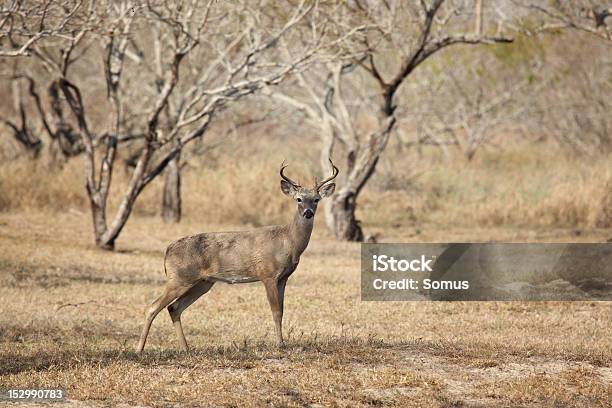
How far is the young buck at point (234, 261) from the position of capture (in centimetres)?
964

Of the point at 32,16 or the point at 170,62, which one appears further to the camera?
the point at 170,62

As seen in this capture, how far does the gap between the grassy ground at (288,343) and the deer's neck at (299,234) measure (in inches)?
34.6

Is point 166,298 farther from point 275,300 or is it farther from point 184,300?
point 275,300

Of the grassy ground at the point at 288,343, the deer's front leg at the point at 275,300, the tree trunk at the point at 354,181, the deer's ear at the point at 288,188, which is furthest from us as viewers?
the tree trunk at the point at 354,181

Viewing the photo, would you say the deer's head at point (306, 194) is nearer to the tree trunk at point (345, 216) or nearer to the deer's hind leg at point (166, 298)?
the deer's hind leg at point (166, 298)

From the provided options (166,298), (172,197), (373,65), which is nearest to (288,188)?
(166,298)

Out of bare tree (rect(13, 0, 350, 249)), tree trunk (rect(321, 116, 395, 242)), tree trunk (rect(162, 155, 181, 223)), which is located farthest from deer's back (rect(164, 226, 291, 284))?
tree trunk (rect(162, 155, 181, 223))

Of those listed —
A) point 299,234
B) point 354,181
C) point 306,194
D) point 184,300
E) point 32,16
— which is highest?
point 32,16

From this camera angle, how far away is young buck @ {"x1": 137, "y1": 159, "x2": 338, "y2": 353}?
9.64 m

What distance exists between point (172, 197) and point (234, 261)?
44.5ft

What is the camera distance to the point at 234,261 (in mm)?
9711

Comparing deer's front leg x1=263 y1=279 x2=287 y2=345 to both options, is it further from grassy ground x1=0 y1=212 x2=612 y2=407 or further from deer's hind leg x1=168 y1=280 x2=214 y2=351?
deer's hind leg x1=168 y1=280 x2=214 y2=351

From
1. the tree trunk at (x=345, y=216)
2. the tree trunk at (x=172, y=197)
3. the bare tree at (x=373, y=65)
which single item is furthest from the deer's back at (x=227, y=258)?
the tree trunk at (x=172, y=197)

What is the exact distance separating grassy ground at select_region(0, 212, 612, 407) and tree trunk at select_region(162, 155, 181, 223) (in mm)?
4179
